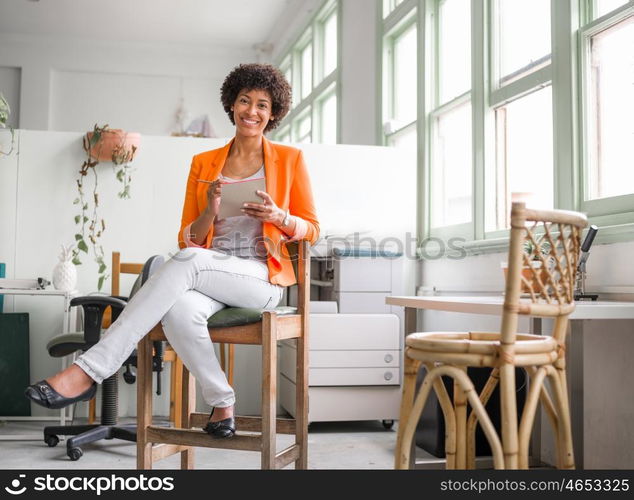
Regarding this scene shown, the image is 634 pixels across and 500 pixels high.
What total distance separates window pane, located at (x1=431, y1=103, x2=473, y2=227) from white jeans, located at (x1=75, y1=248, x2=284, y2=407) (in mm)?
1909

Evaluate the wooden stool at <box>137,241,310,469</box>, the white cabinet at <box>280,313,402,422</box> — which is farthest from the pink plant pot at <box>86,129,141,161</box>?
the wooden stool at <box>137,241,310,469</box>

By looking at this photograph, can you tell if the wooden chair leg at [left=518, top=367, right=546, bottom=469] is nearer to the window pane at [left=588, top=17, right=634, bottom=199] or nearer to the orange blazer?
the orange blazer

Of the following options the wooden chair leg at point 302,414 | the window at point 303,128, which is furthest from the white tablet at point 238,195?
the window at point 303,128

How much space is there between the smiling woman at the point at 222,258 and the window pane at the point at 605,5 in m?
1.24

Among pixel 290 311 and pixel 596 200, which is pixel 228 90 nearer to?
pixel 290 311

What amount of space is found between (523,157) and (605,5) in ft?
2.58

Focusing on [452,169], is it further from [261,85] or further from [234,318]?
[234,318]

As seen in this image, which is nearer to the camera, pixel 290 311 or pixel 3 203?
pixel 290 311

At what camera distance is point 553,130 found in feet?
9.68

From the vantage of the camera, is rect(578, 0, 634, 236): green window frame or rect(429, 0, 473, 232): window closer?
rect(578, 0, 634, 236): green window frame

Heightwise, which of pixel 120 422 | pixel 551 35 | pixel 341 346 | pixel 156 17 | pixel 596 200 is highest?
pixel 156 17

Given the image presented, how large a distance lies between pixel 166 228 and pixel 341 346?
124 cm

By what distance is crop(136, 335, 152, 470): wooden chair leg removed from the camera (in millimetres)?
2293
